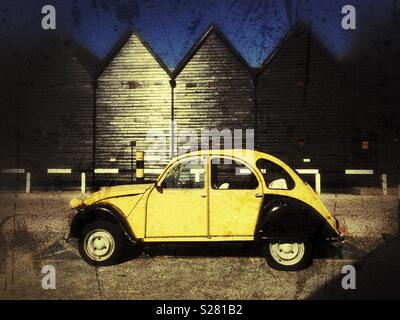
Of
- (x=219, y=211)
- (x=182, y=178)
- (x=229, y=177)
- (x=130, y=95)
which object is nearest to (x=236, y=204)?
(x=219, y=211)

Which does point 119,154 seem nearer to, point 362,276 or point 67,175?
point 67,175

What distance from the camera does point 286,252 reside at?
470cm

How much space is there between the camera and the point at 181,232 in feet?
15.7

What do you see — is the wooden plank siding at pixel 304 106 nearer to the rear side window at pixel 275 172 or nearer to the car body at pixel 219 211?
the rear side window at pixel 275 172

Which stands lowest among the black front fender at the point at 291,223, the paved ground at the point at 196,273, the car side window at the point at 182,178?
the paved ground at the point at 196,273

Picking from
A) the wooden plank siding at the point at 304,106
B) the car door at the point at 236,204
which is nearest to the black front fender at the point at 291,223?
the car door at the point at 236,204

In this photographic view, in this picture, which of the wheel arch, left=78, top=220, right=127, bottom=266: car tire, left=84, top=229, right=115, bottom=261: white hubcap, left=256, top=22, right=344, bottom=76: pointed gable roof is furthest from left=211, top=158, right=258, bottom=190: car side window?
left=256, top=22, right=344, bottom=76: pointed gable roof

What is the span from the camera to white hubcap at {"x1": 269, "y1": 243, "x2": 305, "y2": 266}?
4.68 meters

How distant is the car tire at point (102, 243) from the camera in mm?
4836

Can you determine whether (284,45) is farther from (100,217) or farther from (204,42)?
(100,217)

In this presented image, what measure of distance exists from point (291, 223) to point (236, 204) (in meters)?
0.71

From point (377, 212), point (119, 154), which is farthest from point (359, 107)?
point (119, 154)

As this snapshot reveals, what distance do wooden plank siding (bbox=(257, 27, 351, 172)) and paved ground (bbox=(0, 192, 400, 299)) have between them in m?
8.66

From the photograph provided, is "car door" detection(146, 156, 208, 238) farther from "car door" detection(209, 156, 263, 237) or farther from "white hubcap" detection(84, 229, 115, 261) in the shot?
"white hubcap" detection(84, 229, 115, 261)
